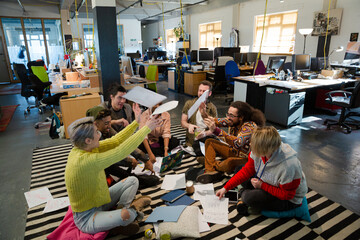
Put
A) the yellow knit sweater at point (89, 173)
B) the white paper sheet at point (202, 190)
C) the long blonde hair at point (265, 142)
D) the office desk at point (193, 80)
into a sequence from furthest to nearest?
the office desk at point (193, 80) < the white paper sheet at point (202, 190) < the long blonde hair at point (265, 142) < the yellow knit sweater at point (89, 173)

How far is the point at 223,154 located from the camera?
2.71 metres

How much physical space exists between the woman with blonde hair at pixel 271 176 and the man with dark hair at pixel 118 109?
1.54 meters

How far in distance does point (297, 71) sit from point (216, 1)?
23.0 ft

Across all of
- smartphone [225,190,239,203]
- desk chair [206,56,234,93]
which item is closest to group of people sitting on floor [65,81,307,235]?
smartphone [225,190,239,203]

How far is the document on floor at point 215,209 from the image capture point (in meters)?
2.00

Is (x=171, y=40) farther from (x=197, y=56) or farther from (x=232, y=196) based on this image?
(x=232, y=196)

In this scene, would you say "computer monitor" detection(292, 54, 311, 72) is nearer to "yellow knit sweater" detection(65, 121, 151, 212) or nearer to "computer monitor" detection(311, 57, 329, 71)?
"computer monitor" detection(311, 57, 329, 71)

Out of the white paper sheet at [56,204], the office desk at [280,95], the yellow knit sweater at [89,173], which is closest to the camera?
the yellow knit sweater at [89,173]

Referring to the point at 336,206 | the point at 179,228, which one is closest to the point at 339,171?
the point at 336,206

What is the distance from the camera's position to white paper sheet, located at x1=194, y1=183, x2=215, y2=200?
2.30 m

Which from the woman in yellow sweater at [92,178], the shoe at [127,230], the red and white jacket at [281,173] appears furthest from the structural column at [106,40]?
the red and white jacket at [281,173]

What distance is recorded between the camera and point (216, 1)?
1048cm

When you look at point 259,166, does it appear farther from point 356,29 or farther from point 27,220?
point 356,29

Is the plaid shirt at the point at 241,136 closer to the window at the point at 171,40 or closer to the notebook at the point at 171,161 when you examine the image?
the notebook at the point at 171,161
